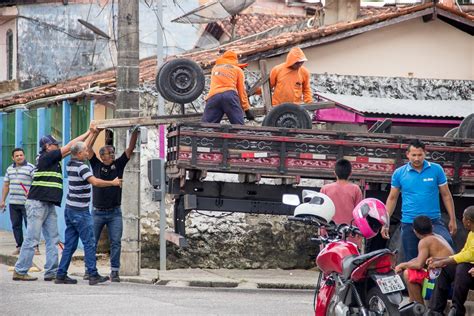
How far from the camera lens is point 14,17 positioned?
35.3 m

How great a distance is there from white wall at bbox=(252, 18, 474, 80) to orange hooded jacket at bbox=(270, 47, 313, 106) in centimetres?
495

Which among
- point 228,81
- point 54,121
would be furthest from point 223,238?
point 54,121

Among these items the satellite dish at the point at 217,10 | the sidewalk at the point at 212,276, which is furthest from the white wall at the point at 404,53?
the satellite dish at the point at 217,10

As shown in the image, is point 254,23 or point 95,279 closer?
point 95,279

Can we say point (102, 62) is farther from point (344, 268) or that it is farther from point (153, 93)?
point (344, 268)

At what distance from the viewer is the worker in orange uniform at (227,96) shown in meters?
16.5

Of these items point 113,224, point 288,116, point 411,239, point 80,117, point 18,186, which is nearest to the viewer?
point 411,239

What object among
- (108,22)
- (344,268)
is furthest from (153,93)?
(108,22)

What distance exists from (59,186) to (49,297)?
8.68 feet

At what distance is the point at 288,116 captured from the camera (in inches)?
637

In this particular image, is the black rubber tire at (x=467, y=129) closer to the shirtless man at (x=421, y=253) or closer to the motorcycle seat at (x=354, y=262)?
the shirtless man at (x=421, y=253)

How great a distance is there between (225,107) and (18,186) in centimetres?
599

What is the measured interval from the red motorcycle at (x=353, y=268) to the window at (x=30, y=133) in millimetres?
15691

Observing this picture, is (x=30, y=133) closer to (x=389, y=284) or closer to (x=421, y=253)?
(x=421, y=253)
